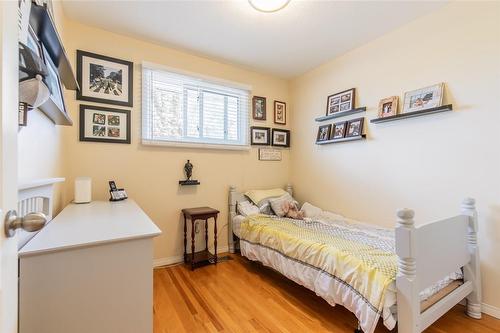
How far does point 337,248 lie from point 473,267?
40.6 inches

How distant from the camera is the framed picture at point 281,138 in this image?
11.6 ft

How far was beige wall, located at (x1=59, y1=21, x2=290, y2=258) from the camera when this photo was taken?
2303mm

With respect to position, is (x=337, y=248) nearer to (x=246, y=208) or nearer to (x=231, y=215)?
(x=246, y=208)

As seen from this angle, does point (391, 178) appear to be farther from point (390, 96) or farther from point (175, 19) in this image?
point (175, 19)

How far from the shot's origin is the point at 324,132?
3068 mm

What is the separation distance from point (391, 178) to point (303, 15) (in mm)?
1789

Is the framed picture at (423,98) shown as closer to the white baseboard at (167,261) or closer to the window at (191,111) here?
the window at (191,111)

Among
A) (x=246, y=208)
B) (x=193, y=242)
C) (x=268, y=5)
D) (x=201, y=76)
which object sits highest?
(x=268, y=5)

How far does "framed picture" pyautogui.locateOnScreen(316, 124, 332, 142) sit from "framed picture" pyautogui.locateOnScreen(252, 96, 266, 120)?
818 mm

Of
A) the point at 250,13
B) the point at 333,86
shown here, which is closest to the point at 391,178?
the point at 333,86

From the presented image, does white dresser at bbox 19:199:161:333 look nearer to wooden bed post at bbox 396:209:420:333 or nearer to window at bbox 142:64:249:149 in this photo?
wooden bed post at bbox 396:209:420:333

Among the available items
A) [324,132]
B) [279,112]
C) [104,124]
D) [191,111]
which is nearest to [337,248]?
[324,132]

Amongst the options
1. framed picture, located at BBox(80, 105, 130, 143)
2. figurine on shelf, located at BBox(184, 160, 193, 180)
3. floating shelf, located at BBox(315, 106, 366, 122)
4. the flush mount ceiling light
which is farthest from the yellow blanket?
the flush mount ceiling light

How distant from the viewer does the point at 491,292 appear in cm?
179
